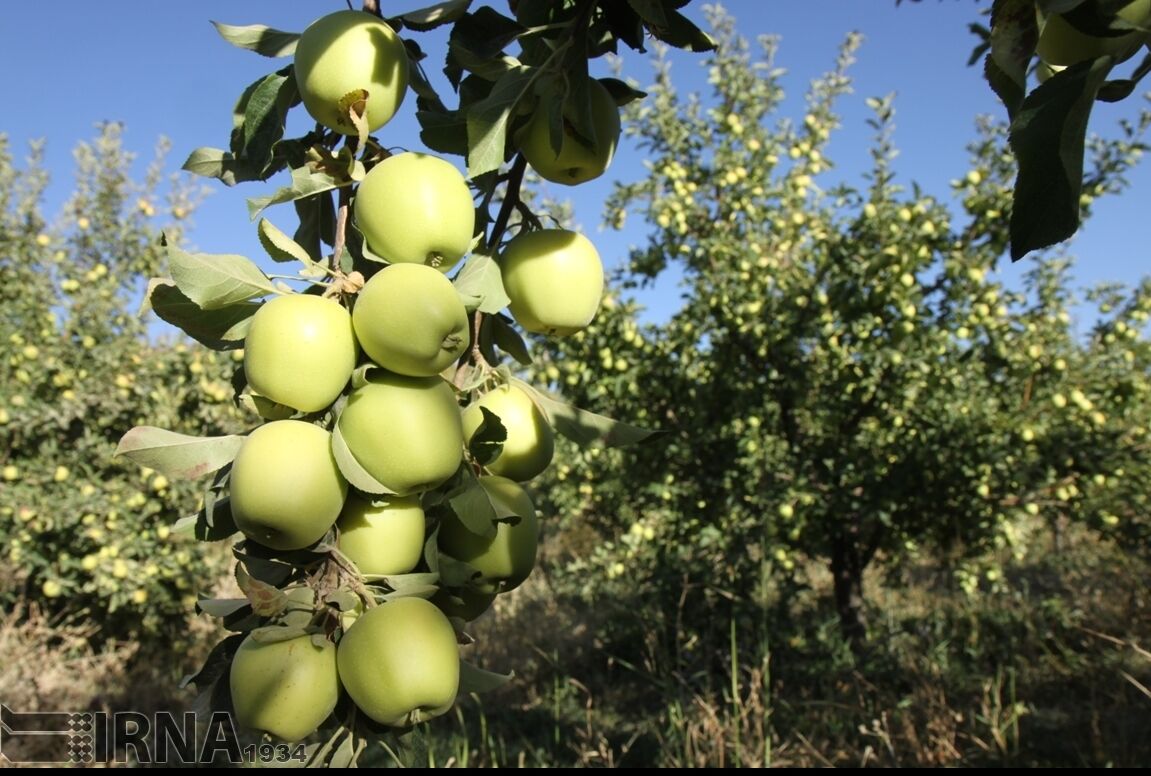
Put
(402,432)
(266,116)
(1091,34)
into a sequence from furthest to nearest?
(266,116) → (402,432) → (1091,34)

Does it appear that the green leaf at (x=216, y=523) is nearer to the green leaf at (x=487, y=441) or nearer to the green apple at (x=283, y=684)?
the green apple at (x=283, y=684)

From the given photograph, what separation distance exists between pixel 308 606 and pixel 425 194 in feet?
1.28

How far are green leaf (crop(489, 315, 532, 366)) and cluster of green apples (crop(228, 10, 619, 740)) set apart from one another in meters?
0.11

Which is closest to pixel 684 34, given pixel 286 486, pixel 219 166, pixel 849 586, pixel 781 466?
pixel 219 166

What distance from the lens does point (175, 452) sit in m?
0.74

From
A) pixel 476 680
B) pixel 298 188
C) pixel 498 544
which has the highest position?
pixel 298 188

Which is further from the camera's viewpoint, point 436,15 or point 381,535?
point 436,15

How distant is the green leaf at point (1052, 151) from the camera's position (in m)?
0.56

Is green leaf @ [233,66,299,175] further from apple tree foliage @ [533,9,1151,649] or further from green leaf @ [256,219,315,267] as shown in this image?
apple tree foliage @ [533,9,1151,649]

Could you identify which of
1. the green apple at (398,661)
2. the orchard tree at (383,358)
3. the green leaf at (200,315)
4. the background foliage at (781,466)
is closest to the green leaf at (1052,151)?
the orchard tree at (383,358)

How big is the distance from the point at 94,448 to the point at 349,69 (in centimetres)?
488

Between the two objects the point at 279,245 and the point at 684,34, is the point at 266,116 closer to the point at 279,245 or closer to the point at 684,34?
the point at 279,245

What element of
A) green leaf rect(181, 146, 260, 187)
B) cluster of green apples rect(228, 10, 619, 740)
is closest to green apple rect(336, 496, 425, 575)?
cluster of green apples rect(228, 10, 619, 740)

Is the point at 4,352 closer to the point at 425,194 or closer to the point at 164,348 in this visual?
the point at 164,348
